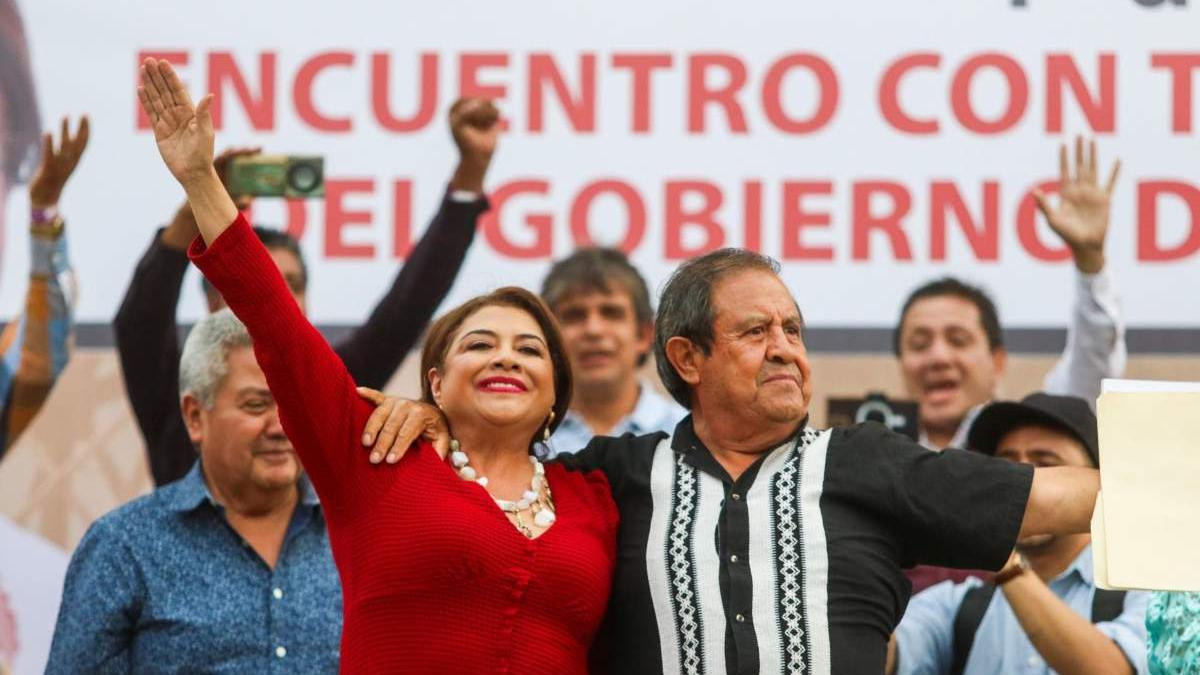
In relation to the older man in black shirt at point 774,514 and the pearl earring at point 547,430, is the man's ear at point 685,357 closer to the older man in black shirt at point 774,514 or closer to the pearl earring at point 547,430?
the older man in black shirt at point 774,514

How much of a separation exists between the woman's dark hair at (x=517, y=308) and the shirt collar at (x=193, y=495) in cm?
51

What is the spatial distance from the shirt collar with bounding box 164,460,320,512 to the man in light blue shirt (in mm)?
870

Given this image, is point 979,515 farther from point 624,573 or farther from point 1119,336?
point 1119,336

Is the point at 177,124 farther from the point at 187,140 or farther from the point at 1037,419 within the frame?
the point at 1037,419

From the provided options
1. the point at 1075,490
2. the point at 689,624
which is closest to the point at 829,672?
the point at 689,624

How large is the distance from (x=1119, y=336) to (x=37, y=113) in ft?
9.19

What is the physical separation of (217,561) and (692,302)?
1.13m

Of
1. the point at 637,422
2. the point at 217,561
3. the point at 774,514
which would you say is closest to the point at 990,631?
the point at 637,422

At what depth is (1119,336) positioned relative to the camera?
437cm

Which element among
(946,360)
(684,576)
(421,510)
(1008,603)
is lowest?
(1008,603)

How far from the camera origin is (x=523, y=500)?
3131 millimetres

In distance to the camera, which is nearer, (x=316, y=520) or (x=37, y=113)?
(x=316, y=520)

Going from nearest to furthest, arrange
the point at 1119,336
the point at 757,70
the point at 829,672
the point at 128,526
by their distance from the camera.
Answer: the point at 829,672
the point at 128,526
the point at 1119,336
the point at 757,70

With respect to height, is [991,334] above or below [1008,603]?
above
